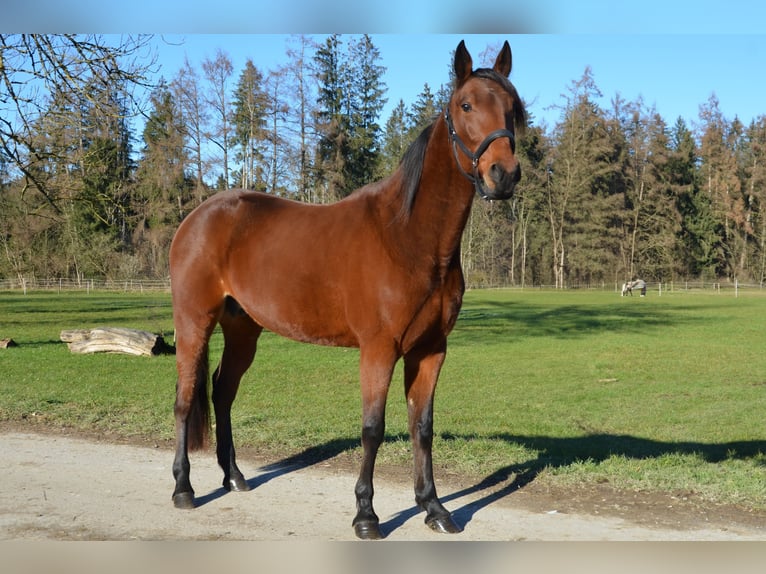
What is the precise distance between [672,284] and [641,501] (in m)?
56.9

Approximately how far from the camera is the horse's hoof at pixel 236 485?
5.45 meters

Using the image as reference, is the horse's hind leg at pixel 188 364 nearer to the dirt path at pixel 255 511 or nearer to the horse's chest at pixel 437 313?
the dirt path at pixel 255 511

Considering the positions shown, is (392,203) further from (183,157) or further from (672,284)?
(672,284)

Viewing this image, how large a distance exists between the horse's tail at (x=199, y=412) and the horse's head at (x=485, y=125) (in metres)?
2.79

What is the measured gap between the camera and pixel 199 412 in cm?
567

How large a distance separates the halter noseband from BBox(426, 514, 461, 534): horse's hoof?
2.10m

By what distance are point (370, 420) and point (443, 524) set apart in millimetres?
834

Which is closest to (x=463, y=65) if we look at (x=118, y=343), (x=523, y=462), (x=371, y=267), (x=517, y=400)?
(x=371, y=267)

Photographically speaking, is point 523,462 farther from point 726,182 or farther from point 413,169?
point 726,182

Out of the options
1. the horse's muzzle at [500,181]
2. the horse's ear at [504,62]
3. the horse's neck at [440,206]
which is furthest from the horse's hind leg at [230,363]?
the horse's ear at [504,62]

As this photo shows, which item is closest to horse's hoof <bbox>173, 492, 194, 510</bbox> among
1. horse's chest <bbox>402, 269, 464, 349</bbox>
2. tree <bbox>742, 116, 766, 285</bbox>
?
horse's chest <bbox>402, 269, 464, 349</bbox>

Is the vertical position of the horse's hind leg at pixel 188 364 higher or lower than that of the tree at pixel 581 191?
lower

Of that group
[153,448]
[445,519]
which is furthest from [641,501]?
[153,448]

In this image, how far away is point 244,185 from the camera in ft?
59.6
